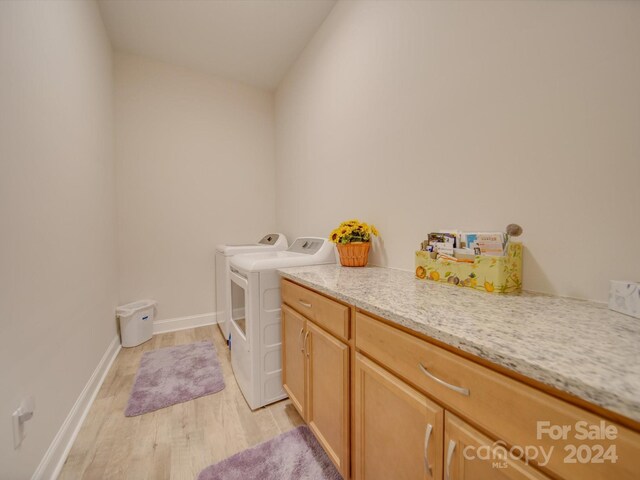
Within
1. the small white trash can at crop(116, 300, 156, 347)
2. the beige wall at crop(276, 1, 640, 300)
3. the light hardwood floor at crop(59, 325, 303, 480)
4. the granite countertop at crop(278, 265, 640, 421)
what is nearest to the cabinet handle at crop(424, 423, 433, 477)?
the granite countertop at crop(278, 265, 640, 421)

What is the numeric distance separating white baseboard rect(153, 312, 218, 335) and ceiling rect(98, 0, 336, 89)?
8.72ft

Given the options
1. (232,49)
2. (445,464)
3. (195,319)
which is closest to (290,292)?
(445,464)

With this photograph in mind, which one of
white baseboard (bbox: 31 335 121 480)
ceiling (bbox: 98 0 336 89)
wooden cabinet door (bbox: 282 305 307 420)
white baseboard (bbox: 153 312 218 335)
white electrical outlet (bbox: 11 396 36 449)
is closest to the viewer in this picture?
white electrical outlet (bbox: 11 396 36 449)

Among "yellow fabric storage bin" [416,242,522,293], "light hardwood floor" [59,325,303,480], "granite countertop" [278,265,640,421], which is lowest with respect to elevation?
"light hardwood floor" [59,325,303,480]

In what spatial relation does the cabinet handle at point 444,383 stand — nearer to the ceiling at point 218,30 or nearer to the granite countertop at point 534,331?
the granite countertop at point 534,331

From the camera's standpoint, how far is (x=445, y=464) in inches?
23.4

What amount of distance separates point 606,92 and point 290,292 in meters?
1.37

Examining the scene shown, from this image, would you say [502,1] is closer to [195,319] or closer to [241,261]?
[241,261]

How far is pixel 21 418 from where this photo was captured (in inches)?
35.2

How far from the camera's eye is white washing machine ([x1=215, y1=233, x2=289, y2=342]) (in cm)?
229

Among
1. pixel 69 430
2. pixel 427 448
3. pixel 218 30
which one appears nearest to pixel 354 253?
pixel 427 448

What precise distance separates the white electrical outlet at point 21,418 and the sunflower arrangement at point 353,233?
1.45 meters

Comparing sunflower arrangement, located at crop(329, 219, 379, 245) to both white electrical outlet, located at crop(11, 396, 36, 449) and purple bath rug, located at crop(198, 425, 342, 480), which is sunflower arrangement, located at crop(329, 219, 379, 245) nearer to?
purple bath rug, located at crop(198, 425, 342, 480)

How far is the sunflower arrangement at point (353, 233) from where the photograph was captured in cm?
153
